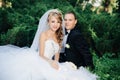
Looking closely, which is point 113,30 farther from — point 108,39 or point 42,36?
point 42,36

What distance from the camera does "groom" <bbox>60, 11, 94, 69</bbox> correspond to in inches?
188

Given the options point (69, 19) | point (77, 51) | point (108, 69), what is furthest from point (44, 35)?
point (108, 69)

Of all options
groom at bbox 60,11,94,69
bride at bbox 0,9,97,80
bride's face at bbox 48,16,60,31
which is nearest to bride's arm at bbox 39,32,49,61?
bride at bbox 0,9,97,80

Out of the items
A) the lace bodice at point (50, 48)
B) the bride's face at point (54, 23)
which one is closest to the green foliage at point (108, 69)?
the lace bodice at point (50, 48)

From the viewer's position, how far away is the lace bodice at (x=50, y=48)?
4965 millimetres

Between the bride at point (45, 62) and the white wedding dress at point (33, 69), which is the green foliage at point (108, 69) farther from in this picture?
the white wedding dress at point (33, 69)

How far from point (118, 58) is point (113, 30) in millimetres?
1146

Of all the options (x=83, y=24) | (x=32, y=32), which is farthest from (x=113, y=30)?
(x=32, y=32)

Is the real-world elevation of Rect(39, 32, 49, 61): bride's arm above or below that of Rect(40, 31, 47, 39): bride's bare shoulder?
below

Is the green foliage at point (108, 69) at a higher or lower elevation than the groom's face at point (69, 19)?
lower

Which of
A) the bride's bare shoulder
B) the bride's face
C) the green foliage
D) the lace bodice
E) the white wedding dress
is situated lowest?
the green foliage

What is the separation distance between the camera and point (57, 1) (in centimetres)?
1559

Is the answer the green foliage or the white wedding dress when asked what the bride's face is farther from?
the green foliage

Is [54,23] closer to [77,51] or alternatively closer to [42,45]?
[42,45]
